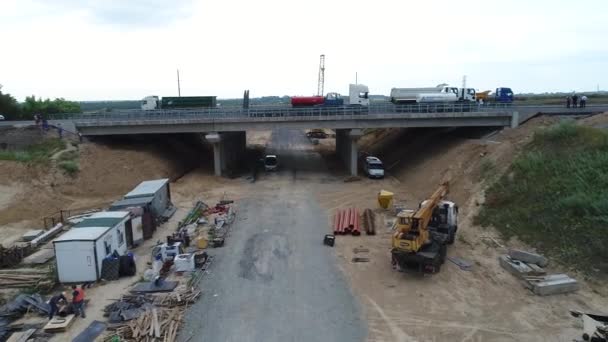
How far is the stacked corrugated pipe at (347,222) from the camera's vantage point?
85.3 feet

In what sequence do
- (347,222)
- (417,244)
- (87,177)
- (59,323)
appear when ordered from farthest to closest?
(87,177)
(347,222)
(417,244)
(59,323)

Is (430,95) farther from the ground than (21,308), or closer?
farther from the ground

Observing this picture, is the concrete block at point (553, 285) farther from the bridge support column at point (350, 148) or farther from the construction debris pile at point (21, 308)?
the bridge support column at point (350, 148)

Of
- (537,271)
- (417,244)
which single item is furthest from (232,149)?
(537,271)

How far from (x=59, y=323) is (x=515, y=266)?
742 inches

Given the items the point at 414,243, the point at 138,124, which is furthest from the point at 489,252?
the point at 138,124

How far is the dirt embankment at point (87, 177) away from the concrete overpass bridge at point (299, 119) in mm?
2863

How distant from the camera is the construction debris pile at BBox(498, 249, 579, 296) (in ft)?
58.9

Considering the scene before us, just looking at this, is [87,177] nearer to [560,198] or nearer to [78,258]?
[78,258]

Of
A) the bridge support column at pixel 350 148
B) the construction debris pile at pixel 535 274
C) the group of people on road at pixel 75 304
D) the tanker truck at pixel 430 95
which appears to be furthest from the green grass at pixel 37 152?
the tanker truck at pixel 430 95

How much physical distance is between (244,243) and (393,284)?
9.02 metres

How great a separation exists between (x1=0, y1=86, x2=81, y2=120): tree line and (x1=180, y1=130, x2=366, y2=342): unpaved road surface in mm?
40965

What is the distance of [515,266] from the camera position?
19.8 m

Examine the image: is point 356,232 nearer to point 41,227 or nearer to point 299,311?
point 299,311
